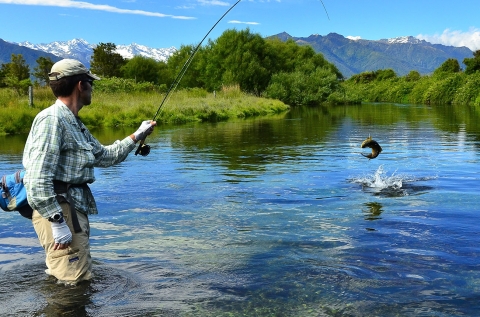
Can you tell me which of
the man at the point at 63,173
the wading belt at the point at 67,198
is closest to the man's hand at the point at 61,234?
the man at the point at 63,173

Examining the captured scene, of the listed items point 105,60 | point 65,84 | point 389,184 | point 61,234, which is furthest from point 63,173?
point 105,60

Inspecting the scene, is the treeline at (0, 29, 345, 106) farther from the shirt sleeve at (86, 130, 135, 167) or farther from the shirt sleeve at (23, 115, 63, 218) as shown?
the shirt sleeve at (23, 115, 63, 218)

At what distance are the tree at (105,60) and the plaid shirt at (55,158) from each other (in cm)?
7461

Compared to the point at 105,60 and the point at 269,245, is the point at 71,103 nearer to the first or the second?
the point at 269,245

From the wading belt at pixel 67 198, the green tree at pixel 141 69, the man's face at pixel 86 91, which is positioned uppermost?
the green tree at pixel 141 69

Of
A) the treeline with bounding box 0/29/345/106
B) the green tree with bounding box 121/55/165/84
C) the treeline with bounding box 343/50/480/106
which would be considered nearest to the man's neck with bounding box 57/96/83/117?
the treeline with bounding box 0/29/345/106

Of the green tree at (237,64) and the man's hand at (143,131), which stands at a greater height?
the green tree at (237,64)

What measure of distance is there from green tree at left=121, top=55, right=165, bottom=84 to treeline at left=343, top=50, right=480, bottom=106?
33062 millimetres

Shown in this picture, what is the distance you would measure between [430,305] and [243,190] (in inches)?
246

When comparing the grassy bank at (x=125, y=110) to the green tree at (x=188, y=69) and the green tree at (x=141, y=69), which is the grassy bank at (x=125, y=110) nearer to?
the green tree at (x=188, y=69)

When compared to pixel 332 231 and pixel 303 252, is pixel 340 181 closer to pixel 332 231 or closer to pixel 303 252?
pixel 332 231

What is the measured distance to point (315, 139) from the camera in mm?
21906

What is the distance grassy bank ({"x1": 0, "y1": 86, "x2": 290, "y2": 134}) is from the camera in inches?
1008

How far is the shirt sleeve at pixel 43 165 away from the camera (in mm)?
4047
